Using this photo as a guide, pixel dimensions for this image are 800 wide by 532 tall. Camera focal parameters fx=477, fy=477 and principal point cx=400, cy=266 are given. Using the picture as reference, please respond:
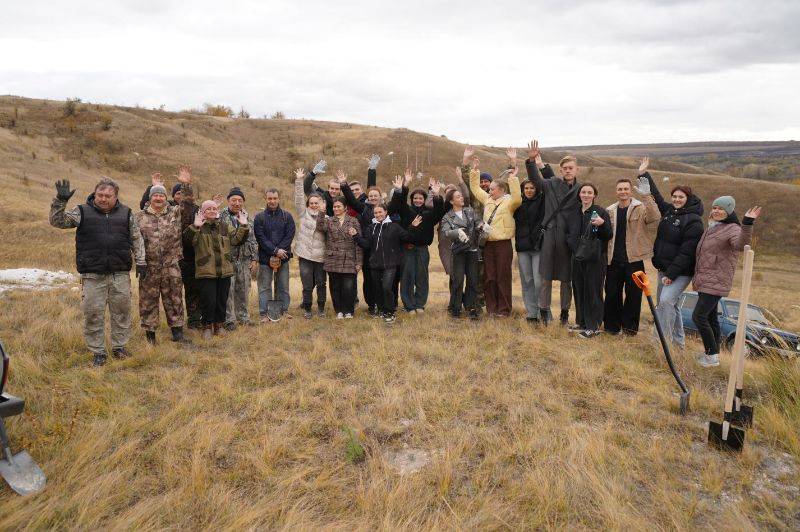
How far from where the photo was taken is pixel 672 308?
6.16m

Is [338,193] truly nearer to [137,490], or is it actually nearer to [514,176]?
[514,176]

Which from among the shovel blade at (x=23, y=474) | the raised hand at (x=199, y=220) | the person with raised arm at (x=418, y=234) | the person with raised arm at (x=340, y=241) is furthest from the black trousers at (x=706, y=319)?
the shovel blade at (x=23, y=474)

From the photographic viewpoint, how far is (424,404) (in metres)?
4.53

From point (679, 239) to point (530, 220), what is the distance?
199 centimetres

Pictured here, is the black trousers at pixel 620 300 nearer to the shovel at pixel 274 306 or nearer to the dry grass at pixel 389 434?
the dry grass at pixel 389 434

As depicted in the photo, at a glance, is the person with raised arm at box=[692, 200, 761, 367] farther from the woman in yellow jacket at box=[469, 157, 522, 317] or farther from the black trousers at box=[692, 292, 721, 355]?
the woman in yellow jacket at box=[469, 157, 522, 317]

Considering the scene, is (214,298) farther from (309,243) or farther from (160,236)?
(309,243)

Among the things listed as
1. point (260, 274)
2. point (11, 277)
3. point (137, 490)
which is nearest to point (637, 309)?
point (260, 274)

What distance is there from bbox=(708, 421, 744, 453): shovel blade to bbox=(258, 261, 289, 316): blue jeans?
610cm

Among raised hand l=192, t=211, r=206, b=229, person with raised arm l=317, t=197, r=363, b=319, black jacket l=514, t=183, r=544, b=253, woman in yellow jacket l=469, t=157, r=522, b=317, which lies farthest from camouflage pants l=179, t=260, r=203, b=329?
black jacket l=514, t=183, r=544, b=253

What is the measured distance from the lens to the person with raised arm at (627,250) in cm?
635

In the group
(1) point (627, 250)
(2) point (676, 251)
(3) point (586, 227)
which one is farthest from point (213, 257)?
(2) point (676, 251)

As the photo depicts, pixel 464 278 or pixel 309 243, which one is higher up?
pixel 309 243

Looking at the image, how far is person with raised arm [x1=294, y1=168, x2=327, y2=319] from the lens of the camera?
767cm
